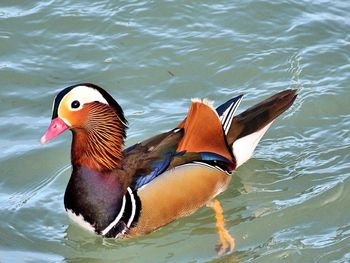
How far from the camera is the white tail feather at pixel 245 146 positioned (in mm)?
6711

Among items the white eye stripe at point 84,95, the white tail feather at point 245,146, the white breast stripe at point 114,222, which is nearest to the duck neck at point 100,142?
the white eye stripe at point 84,95

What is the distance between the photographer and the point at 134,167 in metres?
6.26

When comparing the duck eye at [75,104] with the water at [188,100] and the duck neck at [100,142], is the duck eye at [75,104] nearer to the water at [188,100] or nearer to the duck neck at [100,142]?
the duck neck at [100,142]

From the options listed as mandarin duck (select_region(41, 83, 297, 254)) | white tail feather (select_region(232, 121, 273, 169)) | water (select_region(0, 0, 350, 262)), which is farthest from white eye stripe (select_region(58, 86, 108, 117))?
white tail feather (select_region(232, 121, 273, 169))

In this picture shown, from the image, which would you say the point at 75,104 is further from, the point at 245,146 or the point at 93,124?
the point at 245,146

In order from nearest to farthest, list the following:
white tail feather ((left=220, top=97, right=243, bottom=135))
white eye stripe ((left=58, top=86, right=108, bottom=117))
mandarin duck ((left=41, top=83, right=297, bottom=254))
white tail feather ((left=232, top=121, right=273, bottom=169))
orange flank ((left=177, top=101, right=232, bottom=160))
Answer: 1. white eye stripe ((left=58, top=86, right=108, bottom=117))
2. mandarin duck ((left=41, top=83, right=297, bottom=254))
3. orange flank ((left=177, top=101, right=232, bottom=160))
4. white tail feather ((left=220, top=97, right=243, bottom=135))
5. white tail feather ((left=232, top=121, right=273, bottom=169))

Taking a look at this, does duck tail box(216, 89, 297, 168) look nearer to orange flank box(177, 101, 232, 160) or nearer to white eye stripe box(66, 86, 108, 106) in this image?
orange flank box(177, 101, 232, 160)

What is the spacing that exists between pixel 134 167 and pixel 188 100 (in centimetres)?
149

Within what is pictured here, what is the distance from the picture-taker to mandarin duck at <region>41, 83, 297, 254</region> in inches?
241

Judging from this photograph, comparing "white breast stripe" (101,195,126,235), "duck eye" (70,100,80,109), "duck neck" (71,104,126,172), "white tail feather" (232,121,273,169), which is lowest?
"white breast stripe" (101,195,126,235)

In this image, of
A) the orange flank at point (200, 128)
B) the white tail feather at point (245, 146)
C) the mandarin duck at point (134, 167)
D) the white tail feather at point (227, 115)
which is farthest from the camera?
the white tail feather at point (245, 146)

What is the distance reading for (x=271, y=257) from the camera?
18.7ft

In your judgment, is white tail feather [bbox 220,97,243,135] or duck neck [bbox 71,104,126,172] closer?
duck neck [bbox 71,104,126,172]

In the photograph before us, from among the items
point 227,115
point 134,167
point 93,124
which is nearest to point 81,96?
point 93,124
